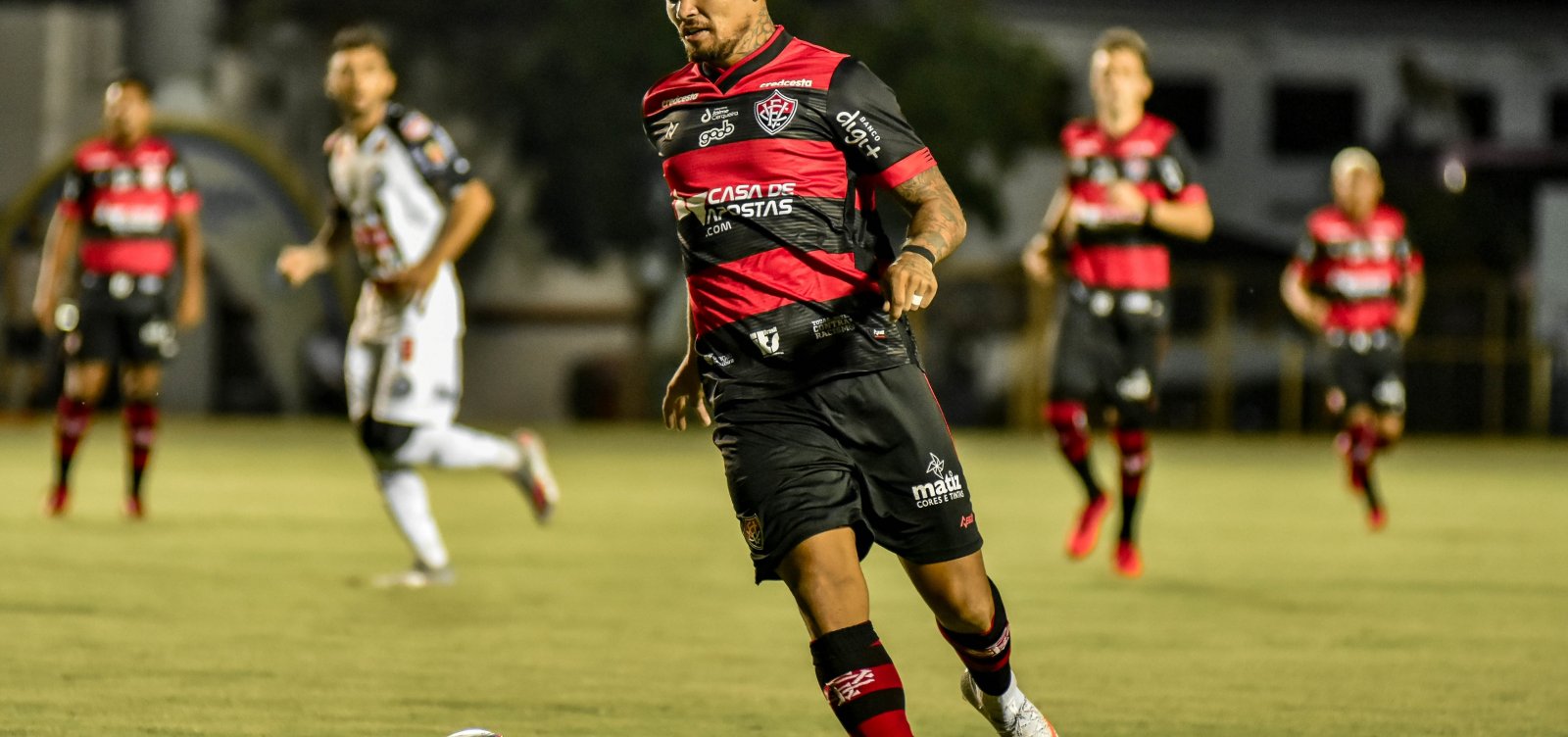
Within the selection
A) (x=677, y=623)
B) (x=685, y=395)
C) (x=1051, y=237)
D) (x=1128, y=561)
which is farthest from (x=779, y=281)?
(x=1051, y=237)

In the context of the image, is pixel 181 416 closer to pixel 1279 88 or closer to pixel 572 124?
pixel 572 124

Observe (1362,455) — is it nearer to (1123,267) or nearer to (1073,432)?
(1073,432)

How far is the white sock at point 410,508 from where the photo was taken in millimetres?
9102

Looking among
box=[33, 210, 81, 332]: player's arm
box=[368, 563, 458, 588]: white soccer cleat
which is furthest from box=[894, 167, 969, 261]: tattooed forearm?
box=[33, 210, 81, 332]: player's arm

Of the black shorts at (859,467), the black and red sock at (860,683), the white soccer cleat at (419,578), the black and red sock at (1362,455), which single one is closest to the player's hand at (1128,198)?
the white soccer cleat at (419,578)

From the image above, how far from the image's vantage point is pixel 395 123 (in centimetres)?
908

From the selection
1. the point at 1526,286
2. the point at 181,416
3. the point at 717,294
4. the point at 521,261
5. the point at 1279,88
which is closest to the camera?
the point at 717,294

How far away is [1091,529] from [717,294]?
6026 mm

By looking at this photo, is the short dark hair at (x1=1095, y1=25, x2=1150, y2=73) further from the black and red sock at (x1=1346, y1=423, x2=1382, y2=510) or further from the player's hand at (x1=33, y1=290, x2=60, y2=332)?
the player's hand at (x1=33, y1=290, x2=60, y2=332)

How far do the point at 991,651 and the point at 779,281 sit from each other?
0.99 m

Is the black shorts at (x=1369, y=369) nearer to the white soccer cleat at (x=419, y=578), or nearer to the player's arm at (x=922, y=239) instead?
the white soccer cleat at (x=419, y=578)

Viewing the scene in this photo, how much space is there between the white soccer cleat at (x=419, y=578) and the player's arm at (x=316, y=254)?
1302mm

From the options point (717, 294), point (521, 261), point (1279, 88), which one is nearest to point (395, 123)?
point (717, 294)

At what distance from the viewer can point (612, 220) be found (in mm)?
31688
